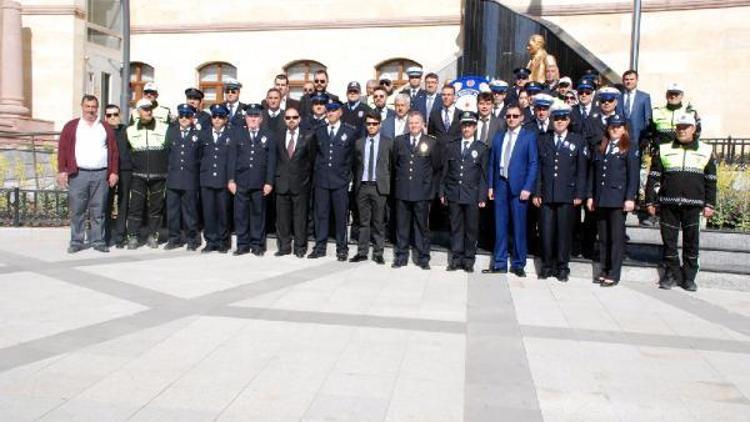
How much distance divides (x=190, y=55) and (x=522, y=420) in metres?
21.7

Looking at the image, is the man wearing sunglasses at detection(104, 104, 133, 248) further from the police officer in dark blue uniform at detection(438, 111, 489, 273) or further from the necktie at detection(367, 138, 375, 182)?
the police officer in dark blue uniform at detection(438, 111, 489, 273)

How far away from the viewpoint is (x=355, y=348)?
4.88m

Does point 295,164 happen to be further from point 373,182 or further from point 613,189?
point 613,189

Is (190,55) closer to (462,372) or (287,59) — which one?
(287,59)

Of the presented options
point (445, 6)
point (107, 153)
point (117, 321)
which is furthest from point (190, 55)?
point (117, 321)

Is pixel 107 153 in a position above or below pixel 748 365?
above

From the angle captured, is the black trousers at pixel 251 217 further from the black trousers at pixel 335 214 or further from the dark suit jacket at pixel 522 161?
the dark suit jacket at pixel 522 161

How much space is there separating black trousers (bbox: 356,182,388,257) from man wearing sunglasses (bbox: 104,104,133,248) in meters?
3.47

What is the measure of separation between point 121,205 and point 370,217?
12.3 feet

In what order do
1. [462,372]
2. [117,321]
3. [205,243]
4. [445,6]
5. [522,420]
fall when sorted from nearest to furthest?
[522,420] → [462,372] → [117,321] → [205,243] → [445,6]

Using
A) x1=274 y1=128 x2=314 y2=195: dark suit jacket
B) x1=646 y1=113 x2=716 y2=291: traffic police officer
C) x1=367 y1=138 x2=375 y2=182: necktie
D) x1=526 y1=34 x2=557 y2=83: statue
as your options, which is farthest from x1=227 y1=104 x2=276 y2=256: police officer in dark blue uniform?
x1=526 y1=34 x2=557 y2=83: statue

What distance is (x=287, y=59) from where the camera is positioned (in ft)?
73.2

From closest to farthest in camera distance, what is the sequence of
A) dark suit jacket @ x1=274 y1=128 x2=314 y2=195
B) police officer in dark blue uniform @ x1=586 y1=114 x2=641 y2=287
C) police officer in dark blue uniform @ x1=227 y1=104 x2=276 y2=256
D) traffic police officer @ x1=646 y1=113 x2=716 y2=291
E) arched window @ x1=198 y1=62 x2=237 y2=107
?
1. traffic police officer @ x1=646 y1=113 x2=716 y2=291
2. police officer in dark blue uniform @ x1=586 y1=114 x2=641 y2=287
3. dark suit jacket @ x1=274 y1=128 x2=314 y2=195
4. police officer in dark blue uniform @ x1=227 y1=104 x2=276 y2=256
5. arched window @ x1=198 y1=62 x2=237 y2=107

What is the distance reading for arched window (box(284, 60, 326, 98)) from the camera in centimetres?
2238
